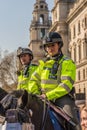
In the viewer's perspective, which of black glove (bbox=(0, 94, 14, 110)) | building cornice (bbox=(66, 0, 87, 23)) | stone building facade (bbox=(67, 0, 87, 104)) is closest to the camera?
black glove (bbox=(0, 94, 14, 110))

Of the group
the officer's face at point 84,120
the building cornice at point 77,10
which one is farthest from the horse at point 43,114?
the building cornice at point 77,10

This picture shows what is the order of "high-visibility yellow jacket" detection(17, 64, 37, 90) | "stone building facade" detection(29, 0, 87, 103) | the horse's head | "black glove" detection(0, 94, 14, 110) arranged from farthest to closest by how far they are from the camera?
"stone building facade" detection(29, 0, 87, 103) → "high-visibility yellow jacket" detection(17, 64, 37, 90) → the horse's head → "black glove" detection(0, 94, 14, 110)

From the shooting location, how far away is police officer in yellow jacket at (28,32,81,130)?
6.33 metres

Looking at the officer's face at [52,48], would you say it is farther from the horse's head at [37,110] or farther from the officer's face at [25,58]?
the officer's face at [25,58]

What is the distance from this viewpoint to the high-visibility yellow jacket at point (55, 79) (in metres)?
6.34

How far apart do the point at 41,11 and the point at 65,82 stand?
402ft

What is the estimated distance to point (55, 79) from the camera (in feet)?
21.5

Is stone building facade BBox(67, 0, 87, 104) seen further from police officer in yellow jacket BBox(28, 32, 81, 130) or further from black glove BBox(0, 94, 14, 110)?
black glove BBox(0, 94, 14, 110)

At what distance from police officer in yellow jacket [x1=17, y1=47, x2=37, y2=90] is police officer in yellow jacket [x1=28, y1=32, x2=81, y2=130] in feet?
3.15

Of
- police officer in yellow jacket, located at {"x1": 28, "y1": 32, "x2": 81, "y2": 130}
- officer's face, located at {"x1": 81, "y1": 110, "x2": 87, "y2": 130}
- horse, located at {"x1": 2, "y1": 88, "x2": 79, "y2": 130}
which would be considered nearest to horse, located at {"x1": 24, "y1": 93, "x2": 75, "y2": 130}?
horse, located at {"x1": 2, "y1": 88, "x2": 79, "y2": 130}

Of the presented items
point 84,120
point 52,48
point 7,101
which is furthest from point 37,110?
point 84,120

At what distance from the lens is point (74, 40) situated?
7869cm

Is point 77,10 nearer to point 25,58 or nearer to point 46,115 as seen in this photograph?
point 25,58

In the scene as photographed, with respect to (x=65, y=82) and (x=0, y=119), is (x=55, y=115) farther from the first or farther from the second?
(x=0, y=119)
